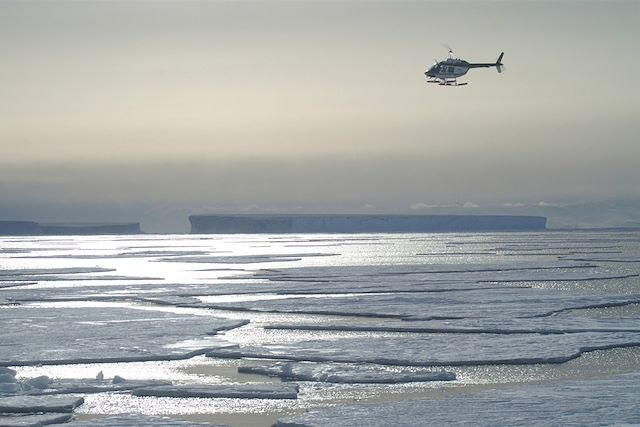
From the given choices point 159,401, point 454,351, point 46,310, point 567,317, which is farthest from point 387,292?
point 159,401

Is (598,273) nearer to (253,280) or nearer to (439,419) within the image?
(253,280)

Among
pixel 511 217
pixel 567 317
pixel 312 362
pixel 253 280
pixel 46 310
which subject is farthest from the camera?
pixel 511 217

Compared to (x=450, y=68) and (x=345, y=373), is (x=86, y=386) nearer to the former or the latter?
(x=345, y=373)

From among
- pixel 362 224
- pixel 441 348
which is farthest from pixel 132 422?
pixel 362 224

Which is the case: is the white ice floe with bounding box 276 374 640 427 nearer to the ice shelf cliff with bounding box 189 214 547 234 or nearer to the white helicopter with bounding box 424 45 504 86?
the white helicopter with bounding box 424 45 504 86

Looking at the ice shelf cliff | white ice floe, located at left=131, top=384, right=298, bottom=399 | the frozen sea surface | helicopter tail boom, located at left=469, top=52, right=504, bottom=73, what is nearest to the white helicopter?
helicopter tail boom, located at left=469, top=52, right=504, bottom=73

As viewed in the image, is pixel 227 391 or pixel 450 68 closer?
pixel 227 391

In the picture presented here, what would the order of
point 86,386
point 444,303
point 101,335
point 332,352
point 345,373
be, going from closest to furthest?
point 86,386
point 345,373
point 332,352
point 101,335
point 444,303
